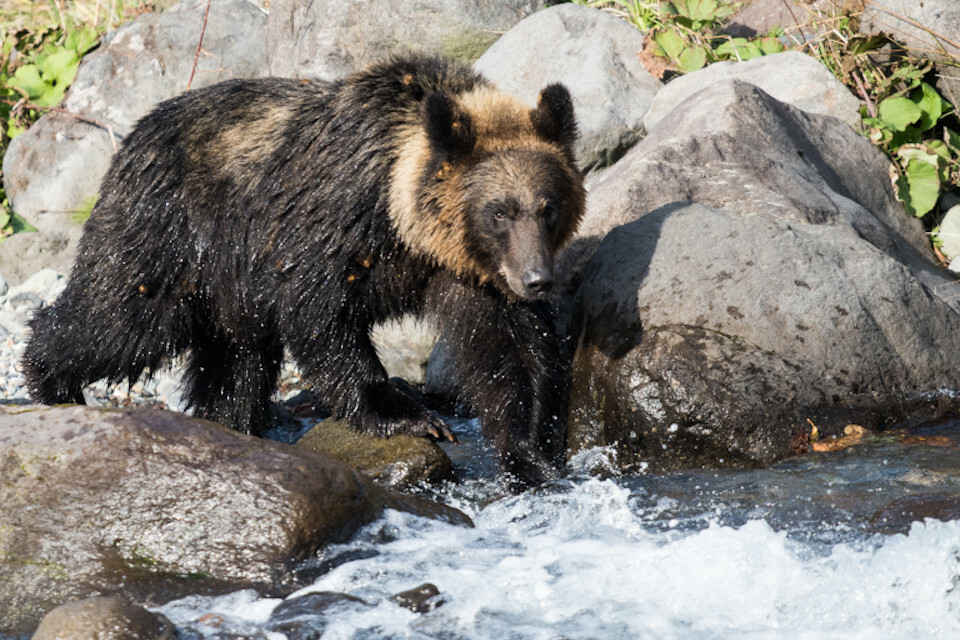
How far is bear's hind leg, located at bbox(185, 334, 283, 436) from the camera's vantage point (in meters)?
7.79

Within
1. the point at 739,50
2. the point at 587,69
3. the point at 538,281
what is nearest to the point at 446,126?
the point at 538,281

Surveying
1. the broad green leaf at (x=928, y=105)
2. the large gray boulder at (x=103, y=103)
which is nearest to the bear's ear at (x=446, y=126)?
the broad green leaf at (x=928, y=105)

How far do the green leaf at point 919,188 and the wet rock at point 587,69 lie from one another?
2362 mm

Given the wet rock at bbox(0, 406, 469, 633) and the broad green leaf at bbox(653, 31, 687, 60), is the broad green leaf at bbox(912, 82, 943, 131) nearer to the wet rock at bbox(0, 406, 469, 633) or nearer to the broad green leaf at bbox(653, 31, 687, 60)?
the broad green leaf at bbox(653, 31, 687, 60)

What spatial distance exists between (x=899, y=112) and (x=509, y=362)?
491 cm

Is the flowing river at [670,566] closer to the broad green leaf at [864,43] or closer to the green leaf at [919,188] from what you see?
the green leaf at [919,188]

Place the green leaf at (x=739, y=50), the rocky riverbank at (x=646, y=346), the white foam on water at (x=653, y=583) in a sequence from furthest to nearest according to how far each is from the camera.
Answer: the green leaf at (x=739, y=50)
the rocky riverbank at (x=646, y=346)
the white foam on water at (x=653, y=583)

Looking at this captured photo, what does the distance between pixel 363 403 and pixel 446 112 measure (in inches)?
74.9

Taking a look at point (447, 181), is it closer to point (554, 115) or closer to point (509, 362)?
point (554, 115)

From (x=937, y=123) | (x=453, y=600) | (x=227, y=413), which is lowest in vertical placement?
(x=227, y=413)

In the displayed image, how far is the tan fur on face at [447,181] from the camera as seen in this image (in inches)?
241

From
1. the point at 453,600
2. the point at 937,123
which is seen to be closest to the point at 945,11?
the point at 937,123

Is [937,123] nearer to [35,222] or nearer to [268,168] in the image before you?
[268,168]

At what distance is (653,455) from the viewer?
6.20m
